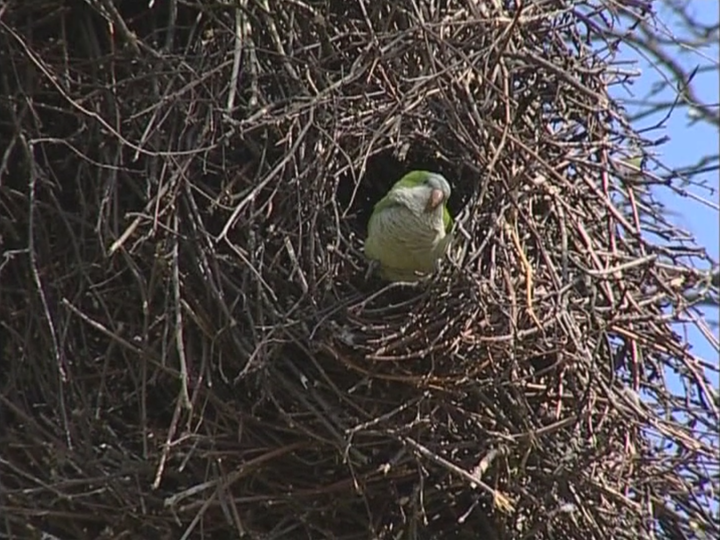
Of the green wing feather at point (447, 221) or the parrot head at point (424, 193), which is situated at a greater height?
the parrot head at point (424, 193)

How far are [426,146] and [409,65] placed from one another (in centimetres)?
12

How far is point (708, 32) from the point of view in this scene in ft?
12.8

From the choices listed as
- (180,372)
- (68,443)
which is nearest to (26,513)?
(68,443)

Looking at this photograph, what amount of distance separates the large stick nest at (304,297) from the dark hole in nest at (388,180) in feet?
0.11

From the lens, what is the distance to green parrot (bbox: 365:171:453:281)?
2436 millimetres

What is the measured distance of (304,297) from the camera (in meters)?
2.30

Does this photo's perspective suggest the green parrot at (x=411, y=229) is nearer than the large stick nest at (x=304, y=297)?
No

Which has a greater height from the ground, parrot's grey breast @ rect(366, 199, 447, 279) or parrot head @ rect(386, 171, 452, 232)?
parrot head @ rect(386, 171, 452, 232)

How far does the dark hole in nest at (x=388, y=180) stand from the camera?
252cm

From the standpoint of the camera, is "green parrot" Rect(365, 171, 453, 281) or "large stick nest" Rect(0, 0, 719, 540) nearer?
"large stick nest" Rect(0, 0, 719, 540)

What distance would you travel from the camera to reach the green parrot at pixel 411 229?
244 centimetres

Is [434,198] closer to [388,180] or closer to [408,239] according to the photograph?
[408,239]

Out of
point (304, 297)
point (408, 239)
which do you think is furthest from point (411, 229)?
point (304, 297)

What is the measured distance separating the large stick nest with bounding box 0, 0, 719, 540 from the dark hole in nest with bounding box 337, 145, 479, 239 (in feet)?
0.11
